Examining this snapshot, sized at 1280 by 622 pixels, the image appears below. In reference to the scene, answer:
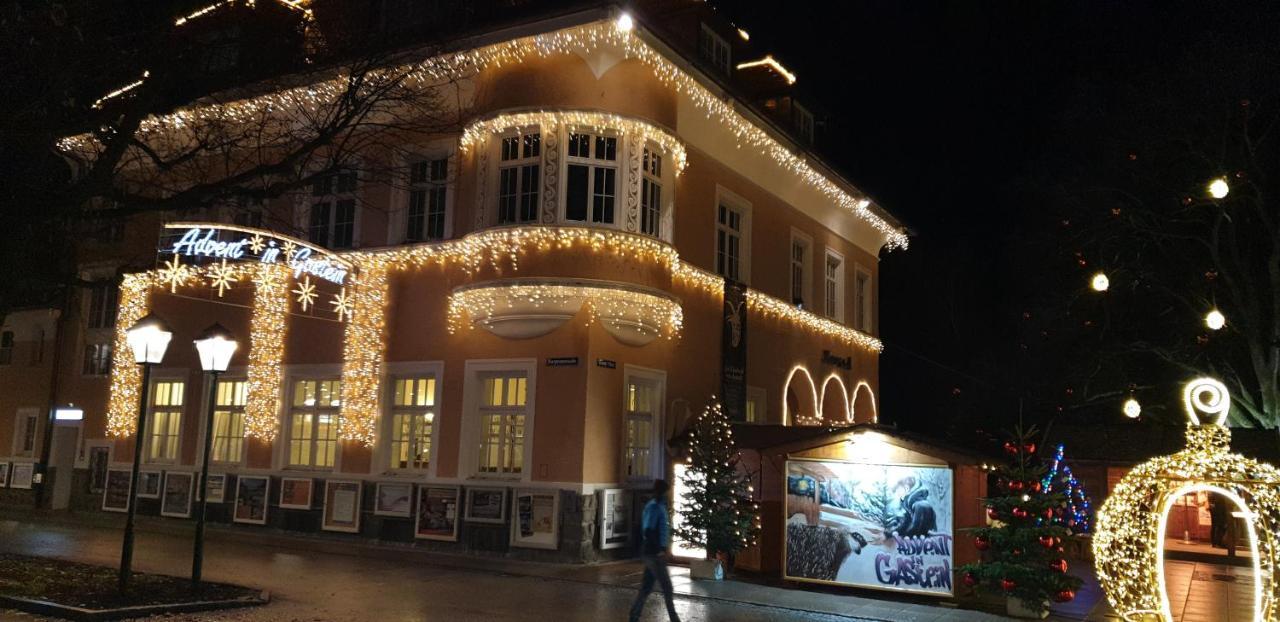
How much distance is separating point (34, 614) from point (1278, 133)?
27.1m

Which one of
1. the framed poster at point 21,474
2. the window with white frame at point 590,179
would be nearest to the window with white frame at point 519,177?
the window with white frame at point 590,179

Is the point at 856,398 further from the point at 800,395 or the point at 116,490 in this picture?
the point at 116,490

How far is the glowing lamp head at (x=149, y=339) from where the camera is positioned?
1219 cm

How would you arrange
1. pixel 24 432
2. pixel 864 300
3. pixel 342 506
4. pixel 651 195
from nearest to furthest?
pixel 651 195
pixel 342 506
pixel 24 432
pixel 864 300

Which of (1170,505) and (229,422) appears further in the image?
(229,422)

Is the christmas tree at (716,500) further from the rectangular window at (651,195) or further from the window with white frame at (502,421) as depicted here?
the rectangular window at (651,195)

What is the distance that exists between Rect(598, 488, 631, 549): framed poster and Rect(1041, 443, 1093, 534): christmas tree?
713 cm

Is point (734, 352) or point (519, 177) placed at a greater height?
point (519, 177)

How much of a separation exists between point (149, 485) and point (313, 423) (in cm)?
504

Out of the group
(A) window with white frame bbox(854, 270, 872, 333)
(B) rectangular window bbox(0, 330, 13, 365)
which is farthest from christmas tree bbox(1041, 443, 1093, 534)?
(B) rectangular window bbox(0, 330, 13, 365)

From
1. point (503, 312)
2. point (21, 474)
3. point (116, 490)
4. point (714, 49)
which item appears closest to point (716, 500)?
point (503, 312)

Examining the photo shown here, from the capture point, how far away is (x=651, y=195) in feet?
59.9

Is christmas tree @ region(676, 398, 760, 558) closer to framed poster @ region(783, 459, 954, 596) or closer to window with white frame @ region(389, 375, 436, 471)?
framed poster @ region(783, 459, 954, 596)

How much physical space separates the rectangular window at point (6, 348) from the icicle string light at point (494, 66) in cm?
925
